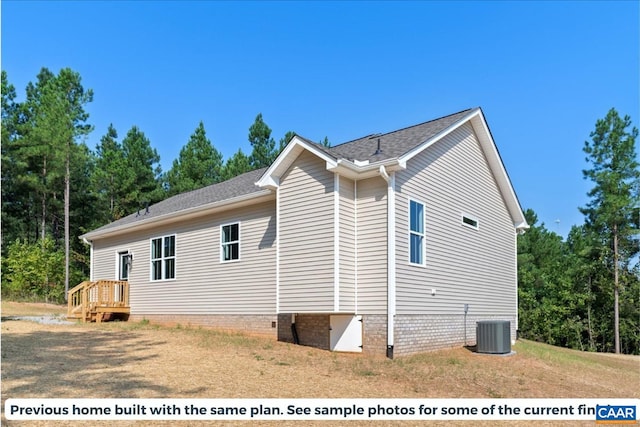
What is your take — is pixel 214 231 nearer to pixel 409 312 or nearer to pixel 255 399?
pixel 409 312

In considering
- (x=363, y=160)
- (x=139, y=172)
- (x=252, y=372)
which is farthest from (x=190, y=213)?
(x=139, y=172)

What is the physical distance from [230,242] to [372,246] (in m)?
5.01

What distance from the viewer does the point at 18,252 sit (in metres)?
31.3

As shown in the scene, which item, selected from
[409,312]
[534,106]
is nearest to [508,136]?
[534,106]

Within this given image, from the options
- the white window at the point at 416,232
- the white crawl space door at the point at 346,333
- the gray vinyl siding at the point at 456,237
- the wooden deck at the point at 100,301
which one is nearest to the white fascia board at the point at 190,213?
the wooden deck at the point at 100,301

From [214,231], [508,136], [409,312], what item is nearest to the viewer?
[409,312]

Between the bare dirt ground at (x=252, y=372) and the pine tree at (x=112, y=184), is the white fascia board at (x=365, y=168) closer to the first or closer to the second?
the bare dirt ground at (x=252, y=372)

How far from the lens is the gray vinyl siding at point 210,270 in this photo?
13.6m

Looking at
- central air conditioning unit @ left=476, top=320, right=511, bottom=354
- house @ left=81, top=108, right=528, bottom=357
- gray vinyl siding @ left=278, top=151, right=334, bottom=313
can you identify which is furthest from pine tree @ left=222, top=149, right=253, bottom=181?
central air conditioning unit @ left=476, top=320, right=511, bottom=354

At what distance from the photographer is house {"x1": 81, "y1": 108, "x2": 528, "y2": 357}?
1118 cm

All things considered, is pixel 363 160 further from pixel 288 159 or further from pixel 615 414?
pixel 615 414

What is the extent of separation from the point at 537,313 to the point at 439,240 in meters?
18.3

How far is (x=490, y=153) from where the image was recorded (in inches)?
631

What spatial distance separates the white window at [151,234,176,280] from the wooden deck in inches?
74.8
